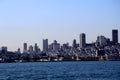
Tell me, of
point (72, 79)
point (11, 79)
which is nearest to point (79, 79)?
point (72, 79)

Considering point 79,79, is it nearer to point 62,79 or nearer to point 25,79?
point 62,79

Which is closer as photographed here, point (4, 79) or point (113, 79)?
point (113, 79)

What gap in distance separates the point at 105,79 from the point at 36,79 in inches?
441

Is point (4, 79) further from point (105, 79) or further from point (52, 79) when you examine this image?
point (105, 79)

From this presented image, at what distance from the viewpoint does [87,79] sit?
79.9 m

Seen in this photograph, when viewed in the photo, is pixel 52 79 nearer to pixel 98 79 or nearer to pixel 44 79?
pixel 44 79

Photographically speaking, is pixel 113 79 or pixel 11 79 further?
pixel 11 79

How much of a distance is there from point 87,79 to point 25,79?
32.2ft

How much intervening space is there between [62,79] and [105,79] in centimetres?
684

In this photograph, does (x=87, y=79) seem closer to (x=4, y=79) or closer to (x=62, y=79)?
(x=62, y=79)

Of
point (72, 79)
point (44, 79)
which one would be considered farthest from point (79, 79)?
point (44, 79)

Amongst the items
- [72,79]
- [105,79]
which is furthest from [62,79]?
[105,79]

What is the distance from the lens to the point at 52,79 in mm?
81938

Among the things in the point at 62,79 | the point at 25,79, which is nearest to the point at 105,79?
the point at 62,79
